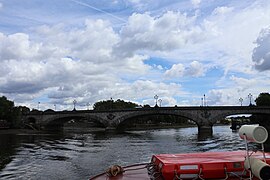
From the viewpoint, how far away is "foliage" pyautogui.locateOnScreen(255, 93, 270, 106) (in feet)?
Answer: 292

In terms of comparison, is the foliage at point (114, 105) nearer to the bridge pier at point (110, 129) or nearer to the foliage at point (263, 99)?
the bridge pier at point (110, 129)

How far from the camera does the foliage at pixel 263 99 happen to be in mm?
88938

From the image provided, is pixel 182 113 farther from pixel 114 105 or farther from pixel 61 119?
pixel 114 105

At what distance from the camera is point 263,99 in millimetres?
90188

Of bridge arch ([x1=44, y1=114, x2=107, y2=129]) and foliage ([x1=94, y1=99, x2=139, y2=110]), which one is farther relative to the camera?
foliage ([x1=94, y1=99, x2=139, y2=110])

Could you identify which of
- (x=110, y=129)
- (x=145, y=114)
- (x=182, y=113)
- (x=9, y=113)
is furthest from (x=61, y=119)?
(x=182, y=113)

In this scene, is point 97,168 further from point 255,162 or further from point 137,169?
point 255,162

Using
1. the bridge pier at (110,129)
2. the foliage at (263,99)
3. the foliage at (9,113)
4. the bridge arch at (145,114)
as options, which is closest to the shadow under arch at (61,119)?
the bridge pier at (110,129)

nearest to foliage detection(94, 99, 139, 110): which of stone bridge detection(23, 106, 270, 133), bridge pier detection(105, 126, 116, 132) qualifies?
stone bridge detection(23, 106, 270, 133)

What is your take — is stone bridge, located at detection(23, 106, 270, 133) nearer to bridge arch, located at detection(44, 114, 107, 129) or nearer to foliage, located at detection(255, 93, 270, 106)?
bridge arch, located at detection(44, 114, 107, 129)

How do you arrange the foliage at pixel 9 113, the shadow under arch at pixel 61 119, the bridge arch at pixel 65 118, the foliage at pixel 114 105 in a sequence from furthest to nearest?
the foliage at pixel 114 105 → the shadow under arch at pixel 61 119 → the bridge arch at pixel 65 118 → the foliage at pixel 9 113

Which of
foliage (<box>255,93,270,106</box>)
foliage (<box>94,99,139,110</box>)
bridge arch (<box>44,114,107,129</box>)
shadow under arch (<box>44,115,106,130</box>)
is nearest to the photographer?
bridge arch (<box>44,114,107,129</box>)

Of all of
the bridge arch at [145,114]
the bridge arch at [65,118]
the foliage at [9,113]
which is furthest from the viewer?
the bridge arch at [65,118]

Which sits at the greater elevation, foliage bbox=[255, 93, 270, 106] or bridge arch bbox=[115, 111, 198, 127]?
foliage bbox=[255, 93, 270, 106]
